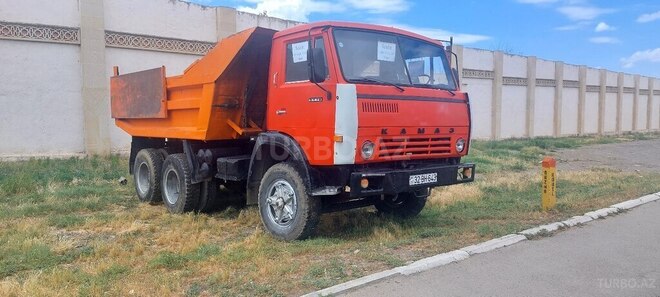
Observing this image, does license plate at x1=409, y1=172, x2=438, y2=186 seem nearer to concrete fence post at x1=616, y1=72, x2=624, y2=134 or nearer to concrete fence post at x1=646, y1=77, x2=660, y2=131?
concrete fence post at x1=616, y1=72, x2=624, y2=134

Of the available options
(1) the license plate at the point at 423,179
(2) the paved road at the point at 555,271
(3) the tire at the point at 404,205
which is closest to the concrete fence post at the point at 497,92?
(3) the tire at the point at 404,205

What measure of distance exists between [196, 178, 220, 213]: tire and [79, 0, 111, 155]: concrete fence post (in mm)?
6403

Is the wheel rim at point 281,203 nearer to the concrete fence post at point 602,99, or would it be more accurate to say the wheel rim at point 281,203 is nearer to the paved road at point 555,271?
the paved road at point 555,271

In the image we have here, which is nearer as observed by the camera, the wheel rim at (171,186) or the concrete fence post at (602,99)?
the wheel rim at (171,186)

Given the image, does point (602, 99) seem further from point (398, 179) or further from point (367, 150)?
point (367, 150)

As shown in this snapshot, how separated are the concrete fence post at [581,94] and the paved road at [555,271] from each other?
89.2 ft

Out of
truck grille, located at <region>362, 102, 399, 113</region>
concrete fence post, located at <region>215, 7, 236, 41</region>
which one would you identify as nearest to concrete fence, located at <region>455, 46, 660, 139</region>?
concrete fence post, located at <region>215, 7, 236, 41</region>

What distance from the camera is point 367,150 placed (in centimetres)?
579

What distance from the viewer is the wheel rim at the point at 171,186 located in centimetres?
854

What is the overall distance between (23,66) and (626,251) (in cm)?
A: 1274

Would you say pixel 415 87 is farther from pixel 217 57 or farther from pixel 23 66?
pixel 23 66

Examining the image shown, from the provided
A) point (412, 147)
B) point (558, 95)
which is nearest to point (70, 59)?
point (412, 147)

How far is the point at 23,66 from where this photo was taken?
40.4ft

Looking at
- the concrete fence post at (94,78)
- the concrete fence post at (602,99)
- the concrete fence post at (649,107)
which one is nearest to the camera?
the concrete fence post at (94,78)
